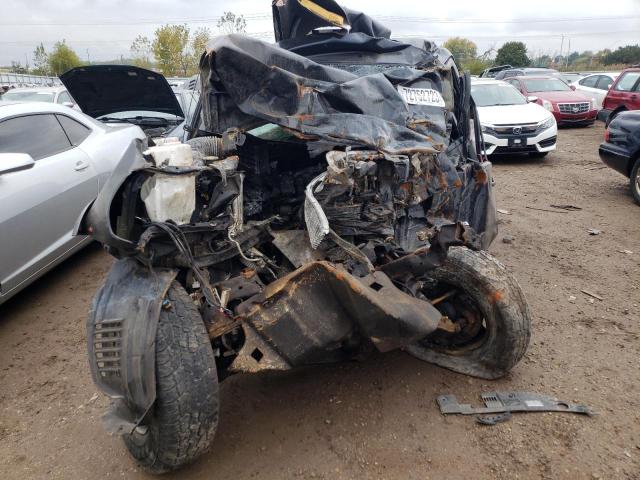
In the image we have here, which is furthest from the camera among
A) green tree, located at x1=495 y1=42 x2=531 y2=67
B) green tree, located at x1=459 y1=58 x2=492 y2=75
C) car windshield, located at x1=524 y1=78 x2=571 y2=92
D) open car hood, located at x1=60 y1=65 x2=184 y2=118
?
green tree, located at x1=459 y1=58 x2=492 y2=75

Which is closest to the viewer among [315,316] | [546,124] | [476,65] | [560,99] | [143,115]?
[315,316]

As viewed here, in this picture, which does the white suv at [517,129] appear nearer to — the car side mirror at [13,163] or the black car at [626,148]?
the black car at [626,148]

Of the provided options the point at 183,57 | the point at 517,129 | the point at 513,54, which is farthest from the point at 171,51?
the point at 517,129

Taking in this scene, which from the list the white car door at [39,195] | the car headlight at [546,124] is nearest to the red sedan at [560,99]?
the car headlight at [546,124]

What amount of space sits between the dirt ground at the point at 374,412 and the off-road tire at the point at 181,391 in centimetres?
33

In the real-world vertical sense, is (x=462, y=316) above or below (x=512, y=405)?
above

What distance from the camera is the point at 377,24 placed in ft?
13.6

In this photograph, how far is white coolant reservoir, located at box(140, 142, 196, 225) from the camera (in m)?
2.20

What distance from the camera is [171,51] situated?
114 feet

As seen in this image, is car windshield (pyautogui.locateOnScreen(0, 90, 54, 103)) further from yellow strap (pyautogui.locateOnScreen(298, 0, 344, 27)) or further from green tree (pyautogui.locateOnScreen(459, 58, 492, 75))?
green tree (pyautogui.locateOnScreen(459, 58, 492, 75))

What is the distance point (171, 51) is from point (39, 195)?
35.0m

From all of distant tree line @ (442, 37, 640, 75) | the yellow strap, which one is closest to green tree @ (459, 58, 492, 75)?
distant tree line @ (442, 37, 640, 75)

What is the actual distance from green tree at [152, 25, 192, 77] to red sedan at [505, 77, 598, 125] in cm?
2785

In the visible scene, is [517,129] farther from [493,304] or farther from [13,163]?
[13,163]
